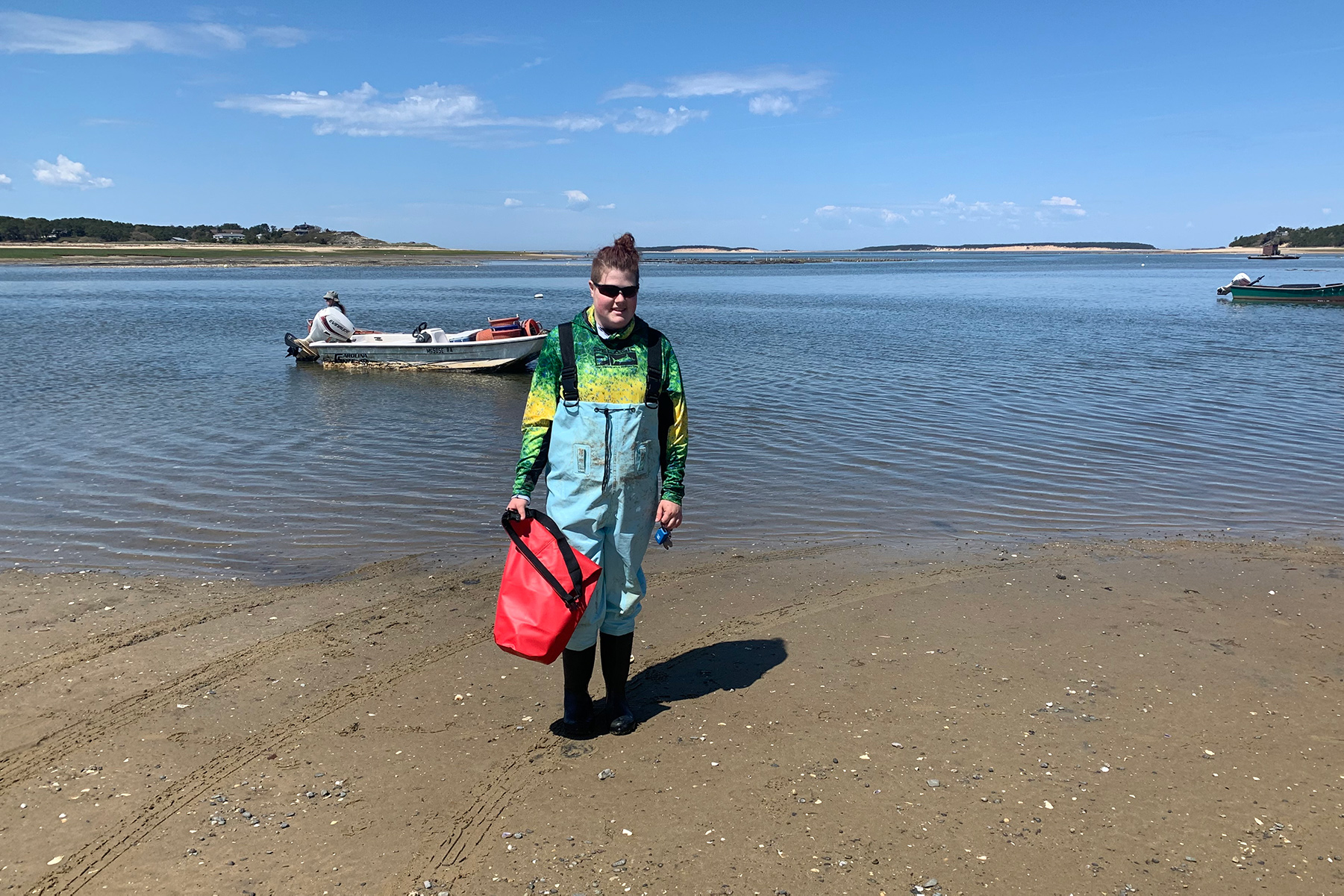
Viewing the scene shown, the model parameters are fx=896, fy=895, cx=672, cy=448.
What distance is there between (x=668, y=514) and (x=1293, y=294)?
46.5 meters

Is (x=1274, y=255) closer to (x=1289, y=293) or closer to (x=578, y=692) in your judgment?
(x=1289, y=293)

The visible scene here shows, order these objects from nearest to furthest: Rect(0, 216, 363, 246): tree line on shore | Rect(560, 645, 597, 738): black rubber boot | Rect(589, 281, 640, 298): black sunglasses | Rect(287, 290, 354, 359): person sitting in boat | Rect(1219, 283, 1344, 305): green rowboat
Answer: Rect(589, 281, 640, 298): black sunglasses → Rect(560, 645, 597, 738): black rubber boot → Rect(287, 290, 354, 359): person sitting in boat → Rect(1219, 283, 1344, 305): green rowboat → Rect(0, 216, 363, 246): tree line on shore

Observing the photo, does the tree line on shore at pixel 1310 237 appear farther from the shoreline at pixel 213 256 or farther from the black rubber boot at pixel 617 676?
the black rubber boot at pixel 617 676

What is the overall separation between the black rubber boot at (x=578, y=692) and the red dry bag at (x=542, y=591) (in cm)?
22

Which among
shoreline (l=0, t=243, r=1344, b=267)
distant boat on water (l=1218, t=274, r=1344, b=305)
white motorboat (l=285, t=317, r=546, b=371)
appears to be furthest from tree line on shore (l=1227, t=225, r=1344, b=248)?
white motorboat (l=285, t=317, r=546, b=371)

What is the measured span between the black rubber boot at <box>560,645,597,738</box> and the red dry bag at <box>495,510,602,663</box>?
8.5 inches

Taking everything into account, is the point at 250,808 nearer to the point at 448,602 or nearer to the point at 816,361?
the point at 448,602

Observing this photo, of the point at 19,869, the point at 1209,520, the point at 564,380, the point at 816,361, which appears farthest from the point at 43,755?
the point at 816,361

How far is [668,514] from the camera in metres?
4.20

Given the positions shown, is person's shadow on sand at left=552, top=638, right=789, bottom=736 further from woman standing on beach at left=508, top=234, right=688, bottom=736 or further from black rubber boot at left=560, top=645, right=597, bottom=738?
woman standing on beach at left=508, top=234, right=688, bottom=736

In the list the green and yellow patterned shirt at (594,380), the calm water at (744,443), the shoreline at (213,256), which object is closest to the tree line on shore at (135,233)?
the shoreline at (213,256)

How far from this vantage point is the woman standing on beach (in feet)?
12.9

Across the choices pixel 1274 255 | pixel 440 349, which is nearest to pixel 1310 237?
pixel 1274 255

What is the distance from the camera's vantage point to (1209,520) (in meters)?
8.21
